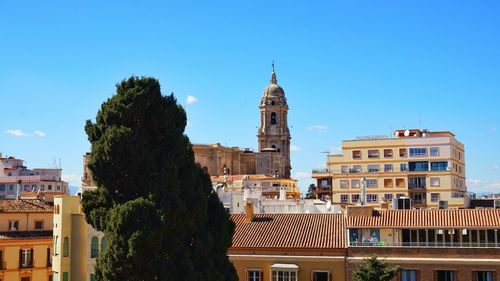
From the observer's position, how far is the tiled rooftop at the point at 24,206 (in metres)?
45.4

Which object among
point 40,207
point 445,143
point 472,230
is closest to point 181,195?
point 472,230

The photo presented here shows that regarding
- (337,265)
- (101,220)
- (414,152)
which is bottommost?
(337,265)

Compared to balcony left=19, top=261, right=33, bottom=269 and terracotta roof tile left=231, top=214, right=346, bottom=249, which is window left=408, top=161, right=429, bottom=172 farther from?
balcony left=19, top=261, right=33, bottom=269

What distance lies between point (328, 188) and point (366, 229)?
52.6 meters

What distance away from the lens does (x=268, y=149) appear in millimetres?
139500

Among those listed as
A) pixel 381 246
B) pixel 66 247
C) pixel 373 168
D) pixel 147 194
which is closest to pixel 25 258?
pixel 66 247

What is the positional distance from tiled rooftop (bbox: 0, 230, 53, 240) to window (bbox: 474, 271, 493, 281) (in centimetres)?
2727

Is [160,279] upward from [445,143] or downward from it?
downward

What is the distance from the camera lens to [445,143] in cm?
7731

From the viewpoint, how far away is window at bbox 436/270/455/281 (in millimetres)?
36375

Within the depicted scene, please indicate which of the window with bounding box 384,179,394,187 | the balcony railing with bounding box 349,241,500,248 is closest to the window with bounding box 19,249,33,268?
the balcony railing with bounding box 349,241,500,248

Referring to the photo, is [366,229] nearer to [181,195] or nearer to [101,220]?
[181,195]

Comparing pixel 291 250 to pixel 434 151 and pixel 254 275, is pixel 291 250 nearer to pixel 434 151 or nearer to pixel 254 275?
pixel 254 275

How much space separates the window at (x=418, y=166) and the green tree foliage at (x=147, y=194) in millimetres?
53433
